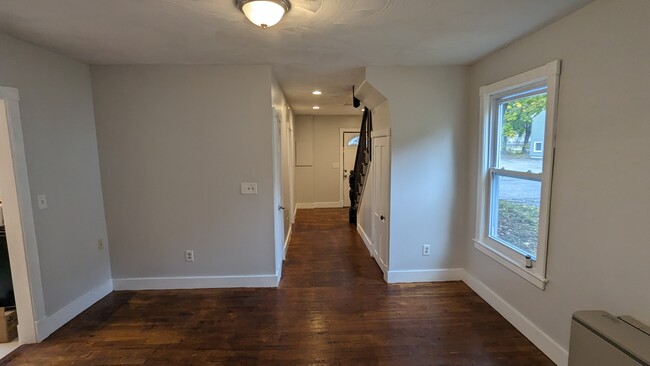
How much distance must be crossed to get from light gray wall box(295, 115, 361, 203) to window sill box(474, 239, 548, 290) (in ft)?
16.1

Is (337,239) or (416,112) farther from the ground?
(416,112)

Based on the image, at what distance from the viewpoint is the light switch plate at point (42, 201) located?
2439 mm

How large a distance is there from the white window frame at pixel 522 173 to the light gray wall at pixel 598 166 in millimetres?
47

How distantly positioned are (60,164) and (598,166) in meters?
3.99

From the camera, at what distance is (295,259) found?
4.20 meters

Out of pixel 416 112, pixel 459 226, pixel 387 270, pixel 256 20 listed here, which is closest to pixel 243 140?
pixel 256 20

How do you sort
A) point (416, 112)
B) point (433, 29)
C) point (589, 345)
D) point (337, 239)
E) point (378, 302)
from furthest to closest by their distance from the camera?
1. point (337, 239)
2. point (416, 112)
3. point (378, 302)
4. point (433, 29)
5. point (589, 345)

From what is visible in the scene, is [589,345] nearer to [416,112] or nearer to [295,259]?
[416,112]

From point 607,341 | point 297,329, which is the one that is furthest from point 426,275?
point 607,341

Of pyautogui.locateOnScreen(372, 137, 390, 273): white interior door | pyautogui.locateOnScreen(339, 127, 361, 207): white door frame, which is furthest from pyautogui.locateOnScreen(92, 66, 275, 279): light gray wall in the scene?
pyautogui.locateOnScreen(339, 127, 361, 207): white door frame

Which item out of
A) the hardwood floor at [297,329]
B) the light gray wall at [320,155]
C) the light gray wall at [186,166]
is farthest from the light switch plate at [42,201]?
the light gray wall at [320,155]

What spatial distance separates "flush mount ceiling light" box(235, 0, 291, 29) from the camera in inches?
65.3

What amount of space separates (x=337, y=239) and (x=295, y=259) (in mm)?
1119

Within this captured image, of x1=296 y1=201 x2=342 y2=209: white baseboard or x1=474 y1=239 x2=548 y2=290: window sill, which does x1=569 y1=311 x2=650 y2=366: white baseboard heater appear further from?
x1=296 y1=201 x2=342 y2=209: white baseboard
